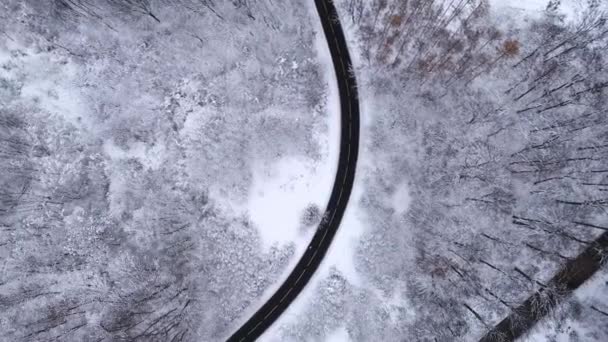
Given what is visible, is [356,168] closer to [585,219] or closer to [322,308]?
[322,308]

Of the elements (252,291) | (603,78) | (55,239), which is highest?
(603,78)

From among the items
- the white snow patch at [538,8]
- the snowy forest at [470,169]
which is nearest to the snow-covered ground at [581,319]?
the snowy forest at [470,169]

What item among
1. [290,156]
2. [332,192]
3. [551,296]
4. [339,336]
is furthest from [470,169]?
[339,336]

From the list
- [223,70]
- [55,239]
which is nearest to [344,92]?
[223,70]

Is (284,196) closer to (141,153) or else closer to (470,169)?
(141,153)

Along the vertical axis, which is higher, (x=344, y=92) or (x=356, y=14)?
(x=356, y=14)

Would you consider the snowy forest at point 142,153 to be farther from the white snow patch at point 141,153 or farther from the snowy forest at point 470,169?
the snowy forest at point 470,169
